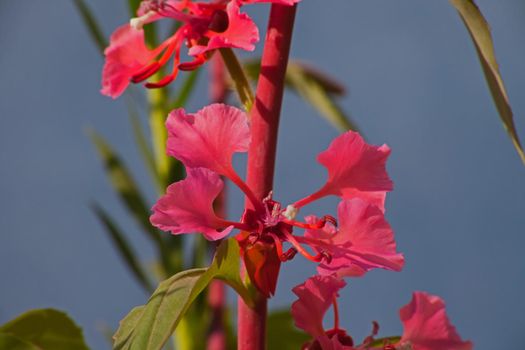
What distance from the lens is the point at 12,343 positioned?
475mm

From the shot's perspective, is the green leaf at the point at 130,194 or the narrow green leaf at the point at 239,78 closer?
the narrow green leaf at the point at 239,78

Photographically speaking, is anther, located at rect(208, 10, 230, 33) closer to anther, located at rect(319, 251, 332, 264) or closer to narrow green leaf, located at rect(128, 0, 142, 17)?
anther, located at rect(319, 251, 332, 264)

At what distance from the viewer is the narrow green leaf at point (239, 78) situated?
446 millimetres

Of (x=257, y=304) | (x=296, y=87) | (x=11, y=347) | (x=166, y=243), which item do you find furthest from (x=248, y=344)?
(x=296, y=87)

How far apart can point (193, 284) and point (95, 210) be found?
579 millimetres

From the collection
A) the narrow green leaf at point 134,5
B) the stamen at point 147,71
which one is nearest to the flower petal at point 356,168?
the stamen at point 147,71

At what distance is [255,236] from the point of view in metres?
0.43

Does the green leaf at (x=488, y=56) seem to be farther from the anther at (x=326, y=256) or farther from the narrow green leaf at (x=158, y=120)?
the narrow green leaf at (x=158, y=120)

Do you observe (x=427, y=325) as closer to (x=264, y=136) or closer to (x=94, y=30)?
(x=264, y=136)

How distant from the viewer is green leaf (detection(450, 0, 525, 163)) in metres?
0.40

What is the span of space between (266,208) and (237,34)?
0.09 metres

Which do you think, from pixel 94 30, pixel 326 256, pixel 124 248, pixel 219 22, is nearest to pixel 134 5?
pixel 94 30

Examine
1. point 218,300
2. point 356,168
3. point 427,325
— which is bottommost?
point 218,300

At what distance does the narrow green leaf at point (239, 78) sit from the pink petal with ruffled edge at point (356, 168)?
0.16ft
